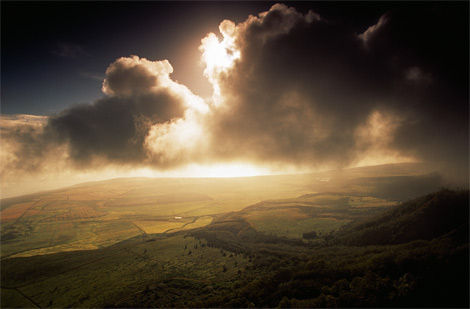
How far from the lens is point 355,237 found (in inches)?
4589

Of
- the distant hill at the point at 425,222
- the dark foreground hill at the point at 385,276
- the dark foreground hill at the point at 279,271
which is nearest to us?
the dark foreground hill at the point at 385,276

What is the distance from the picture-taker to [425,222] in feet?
323

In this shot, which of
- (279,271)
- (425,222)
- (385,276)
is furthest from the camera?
(425,222)

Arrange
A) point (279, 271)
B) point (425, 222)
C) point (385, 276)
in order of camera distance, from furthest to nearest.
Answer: point (425, 222), point (279, 271), point (385, 276)

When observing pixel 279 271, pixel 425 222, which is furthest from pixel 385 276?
pixel 425 222

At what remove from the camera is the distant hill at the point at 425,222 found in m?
90.8

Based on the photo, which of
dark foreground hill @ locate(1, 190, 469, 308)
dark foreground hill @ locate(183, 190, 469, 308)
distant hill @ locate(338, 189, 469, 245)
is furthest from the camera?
distant hill @ locate(338, 189, 469, 245)

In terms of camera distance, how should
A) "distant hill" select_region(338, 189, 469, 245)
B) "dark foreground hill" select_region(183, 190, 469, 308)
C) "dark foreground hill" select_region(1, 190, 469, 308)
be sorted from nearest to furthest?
"dark foreground hill" select_region(183, 190, 469, 308), "dark foreground hill" select_region(1, 190, 469, 308), "distant hill" select_region(338, 189, 469, 245)

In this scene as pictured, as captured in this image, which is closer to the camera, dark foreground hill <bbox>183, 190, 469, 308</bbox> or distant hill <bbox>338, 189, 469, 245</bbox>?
dark foreground hill <bbox>183, 190, 469, 308</bbox>

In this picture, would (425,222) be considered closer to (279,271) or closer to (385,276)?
(385,276)

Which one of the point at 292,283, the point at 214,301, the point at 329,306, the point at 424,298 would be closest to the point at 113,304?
the point at 214,301

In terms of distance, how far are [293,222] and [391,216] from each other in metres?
72.5

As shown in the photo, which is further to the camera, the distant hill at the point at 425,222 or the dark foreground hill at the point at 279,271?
the distant hill at the point at 425,222

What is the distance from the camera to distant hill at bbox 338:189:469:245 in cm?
9075
